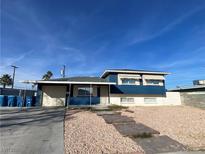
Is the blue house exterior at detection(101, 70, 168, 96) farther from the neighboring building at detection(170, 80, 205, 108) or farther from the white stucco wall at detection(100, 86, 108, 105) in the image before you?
the neighboring building at detection(170, 80, 205, 108)

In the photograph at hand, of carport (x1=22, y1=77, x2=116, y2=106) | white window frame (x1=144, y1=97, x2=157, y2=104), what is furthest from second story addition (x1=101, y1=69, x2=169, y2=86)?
carport (x1=22, y1=77, x2=116, y2=106)

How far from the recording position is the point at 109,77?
1934cm

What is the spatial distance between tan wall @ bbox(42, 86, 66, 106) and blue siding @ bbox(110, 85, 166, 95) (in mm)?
6080

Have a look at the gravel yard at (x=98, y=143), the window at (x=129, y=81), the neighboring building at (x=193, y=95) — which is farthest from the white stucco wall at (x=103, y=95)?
the gravel yard at (x=98, y=143)

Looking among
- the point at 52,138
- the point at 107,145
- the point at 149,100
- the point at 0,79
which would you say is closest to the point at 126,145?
the point at 107,145

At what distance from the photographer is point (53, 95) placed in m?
17.7

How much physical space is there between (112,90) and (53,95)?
7.19m

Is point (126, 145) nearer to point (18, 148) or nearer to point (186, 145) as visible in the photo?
point (186, 145)

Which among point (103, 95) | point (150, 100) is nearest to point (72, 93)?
point (103, 95)

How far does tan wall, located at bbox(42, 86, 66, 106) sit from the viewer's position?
1752 centimetres

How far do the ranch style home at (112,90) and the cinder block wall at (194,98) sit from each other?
78 centimetres

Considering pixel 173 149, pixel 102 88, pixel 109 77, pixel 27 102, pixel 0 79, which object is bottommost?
pixel 173 149

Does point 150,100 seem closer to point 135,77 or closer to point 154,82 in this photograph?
point 154,82

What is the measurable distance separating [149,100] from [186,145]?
594 inches
